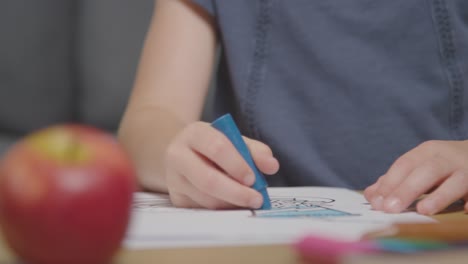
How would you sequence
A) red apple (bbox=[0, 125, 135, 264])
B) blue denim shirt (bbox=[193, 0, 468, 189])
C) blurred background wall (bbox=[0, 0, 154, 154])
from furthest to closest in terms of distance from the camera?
blurred background wall (bbox=[0, 0, 154, 154]) < blue denim shirt (bbox=[193, 0, 468, 189]) < red apple (bbox=[0, 125, 135, 264])

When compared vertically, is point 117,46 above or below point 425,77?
below

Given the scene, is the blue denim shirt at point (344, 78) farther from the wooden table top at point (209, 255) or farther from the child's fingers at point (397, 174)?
the wooden table top at point (209, 255)

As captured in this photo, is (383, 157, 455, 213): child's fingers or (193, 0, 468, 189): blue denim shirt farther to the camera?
(193, 0, 468, 189): blue denim shirt

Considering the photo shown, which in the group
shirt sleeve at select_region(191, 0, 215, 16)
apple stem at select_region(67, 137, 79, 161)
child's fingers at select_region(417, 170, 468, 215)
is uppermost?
apple stem at select_region(67, 137, 79, 161)

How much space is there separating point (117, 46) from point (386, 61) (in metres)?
0.86

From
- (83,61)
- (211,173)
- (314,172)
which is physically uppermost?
(211,173)

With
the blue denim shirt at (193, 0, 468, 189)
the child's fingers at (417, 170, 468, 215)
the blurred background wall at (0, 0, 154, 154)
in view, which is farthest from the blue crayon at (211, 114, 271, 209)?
the blurred background wall at (0, 0, 154, 154)

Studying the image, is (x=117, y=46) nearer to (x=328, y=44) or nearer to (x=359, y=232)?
(x=328, y=44)

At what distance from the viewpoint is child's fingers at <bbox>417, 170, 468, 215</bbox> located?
519 millimetres

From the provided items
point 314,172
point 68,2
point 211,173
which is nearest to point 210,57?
point 314,172

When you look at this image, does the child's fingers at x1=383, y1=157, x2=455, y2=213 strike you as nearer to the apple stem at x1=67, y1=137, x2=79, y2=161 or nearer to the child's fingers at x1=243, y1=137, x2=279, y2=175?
the child's fingers at x1=243, y1=137, x2=279, y2=175

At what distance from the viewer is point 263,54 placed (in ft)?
2.69

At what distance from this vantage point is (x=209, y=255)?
35 centimetres

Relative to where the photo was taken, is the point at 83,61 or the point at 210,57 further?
the point at 83,61
